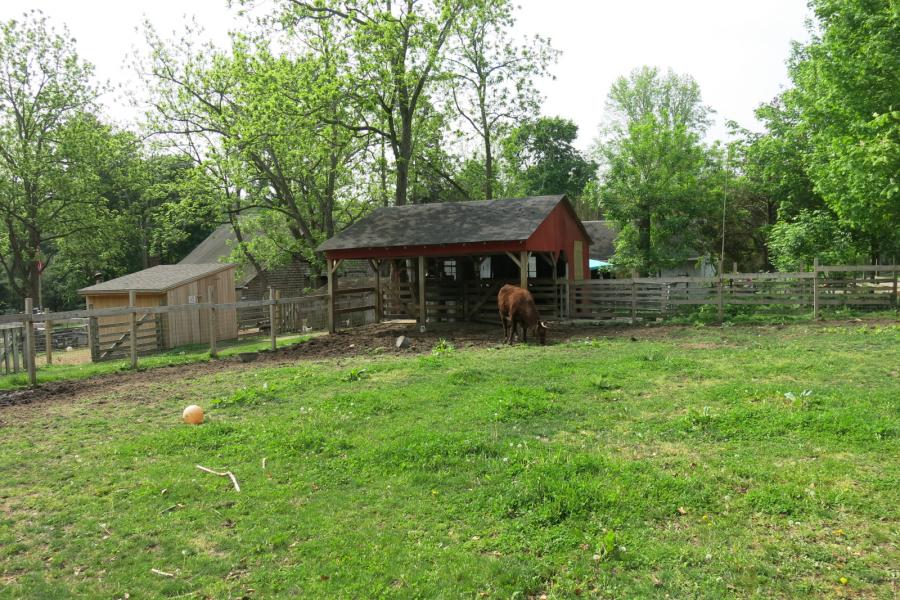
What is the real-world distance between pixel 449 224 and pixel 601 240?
1925cm

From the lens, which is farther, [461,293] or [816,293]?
[461,293]

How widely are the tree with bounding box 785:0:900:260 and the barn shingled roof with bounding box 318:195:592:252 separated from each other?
8.80 meters

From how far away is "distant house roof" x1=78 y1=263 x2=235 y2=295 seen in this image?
20828 mm

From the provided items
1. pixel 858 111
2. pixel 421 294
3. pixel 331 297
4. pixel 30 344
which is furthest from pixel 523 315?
pixel 858 111

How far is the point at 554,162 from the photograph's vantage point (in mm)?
43031

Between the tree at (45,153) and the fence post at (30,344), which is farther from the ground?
A: the tree at (45,153)

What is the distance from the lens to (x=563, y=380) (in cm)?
976

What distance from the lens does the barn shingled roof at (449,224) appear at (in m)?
19.0

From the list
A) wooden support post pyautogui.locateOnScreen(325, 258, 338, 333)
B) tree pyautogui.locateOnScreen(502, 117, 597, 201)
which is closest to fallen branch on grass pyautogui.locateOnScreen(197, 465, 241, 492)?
wooden support post pyautogui.locateOnScreen(325, 258, 338, 333)

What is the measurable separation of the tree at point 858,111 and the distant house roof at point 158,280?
2084 cm

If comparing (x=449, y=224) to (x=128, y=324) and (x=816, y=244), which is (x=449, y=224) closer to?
(x=128, y=324)

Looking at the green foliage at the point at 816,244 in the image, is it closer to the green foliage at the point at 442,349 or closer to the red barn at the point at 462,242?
the red barn at the point at 462,242

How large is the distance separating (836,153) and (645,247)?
9.03 meters

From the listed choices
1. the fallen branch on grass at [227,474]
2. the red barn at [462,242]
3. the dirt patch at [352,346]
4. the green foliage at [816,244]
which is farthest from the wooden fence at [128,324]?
the green foliage at [816,244]
